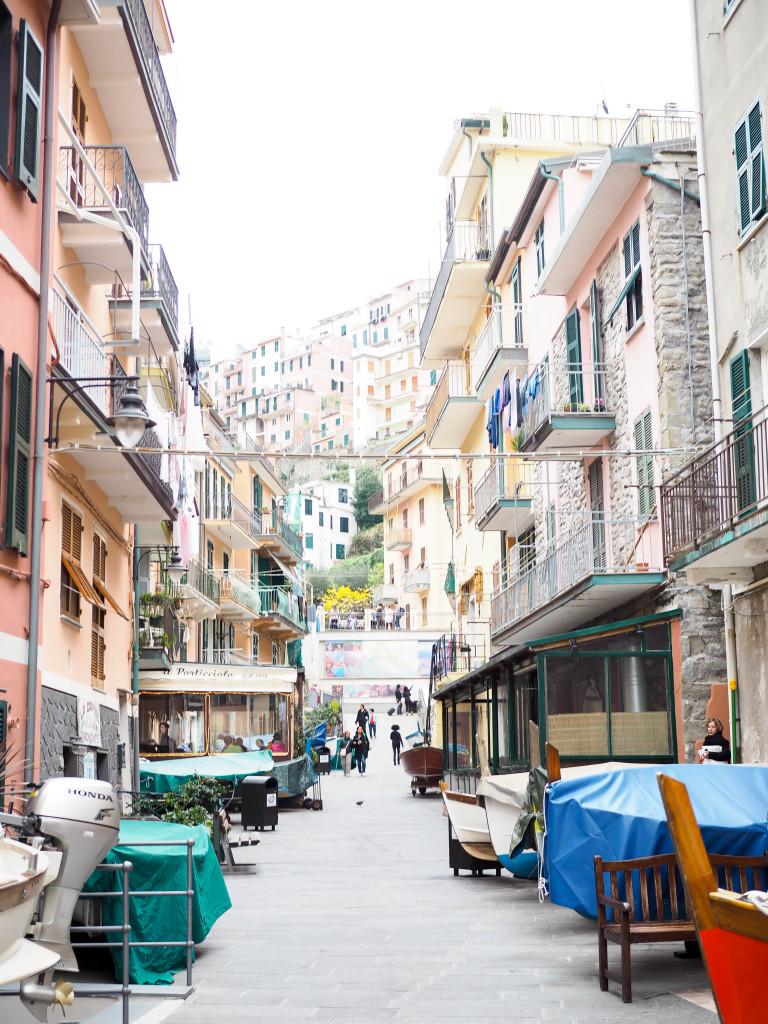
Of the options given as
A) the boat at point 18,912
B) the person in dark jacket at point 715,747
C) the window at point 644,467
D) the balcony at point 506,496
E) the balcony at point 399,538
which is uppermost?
the balcony at point 399,538

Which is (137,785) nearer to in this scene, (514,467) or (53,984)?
(514,467)

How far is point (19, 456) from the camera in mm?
13852

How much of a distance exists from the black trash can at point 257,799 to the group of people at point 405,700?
4019 centimetres

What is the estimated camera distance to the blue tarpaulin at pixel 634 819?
10039 mm

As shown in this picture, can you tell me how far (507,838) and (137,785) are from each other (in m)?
10.6

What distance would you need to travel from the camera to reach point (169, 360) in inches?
1070

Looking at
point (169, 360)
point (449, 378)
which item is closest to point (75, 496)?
point (169, 360)

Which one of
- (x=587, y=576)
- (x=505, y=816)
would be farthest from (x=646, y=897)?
(x=587, y=576)

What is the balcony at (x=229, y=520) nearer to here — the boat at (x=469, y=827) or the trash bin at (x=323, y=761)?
the trash bin at (x=323, y=761)

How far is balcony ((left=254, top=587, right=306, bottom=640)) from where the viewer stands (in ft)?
176

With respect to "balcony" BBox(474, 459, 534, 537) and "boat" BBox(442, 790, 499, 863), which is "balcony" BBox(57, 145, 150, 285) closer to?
"boat" BBox(442, 790, 499, 863)

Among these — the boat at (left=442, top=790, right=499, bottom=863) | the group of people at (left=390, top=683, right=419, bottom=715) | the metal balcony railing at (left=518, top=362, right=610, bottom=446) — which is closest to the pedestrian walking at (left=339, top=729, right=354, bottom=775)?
the group of people at (left=390, top=683, right=419, bottom=715)

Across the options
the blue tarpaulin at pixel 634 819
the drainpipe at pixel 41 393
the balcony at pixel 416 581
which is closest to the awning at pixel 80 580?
the drainpipe at pixel 41 393

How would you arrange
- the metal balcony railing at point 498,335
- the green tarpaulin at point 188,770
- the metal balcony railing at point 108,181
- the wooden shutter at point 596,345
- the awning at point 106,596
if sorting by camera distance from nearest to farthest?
the metal balcony railing at point 108,181
the awning at point 106,596
the green tarpaulin at point 188,770
the wooden shutter at point 596,345
the metal balcony railing at point 498,335
